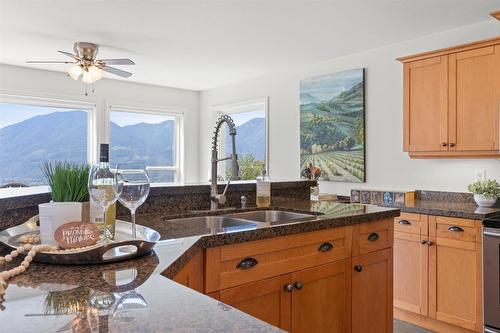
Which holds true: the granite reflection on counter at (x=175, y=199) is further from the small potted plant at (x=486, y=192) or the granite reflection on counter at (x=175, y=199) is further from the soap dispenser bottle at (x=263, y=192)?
the small potted plant at (x=486, y=192)

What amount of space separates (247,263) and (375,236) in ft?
2.87

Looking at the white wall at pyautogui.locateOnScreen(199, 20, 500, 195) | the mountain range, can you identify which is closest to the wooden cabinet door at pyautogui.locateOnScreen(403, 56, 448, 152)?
the white wall at pyautogui.locateOnScreen(199, 20, 500, 195)

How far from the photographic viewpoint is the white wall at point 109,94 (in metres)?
5.03

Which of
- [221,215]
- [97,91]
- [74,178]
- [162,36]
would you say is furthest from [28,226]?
[97,91]

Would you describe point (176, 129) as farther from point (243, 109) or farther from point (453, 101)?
point (453, 101)

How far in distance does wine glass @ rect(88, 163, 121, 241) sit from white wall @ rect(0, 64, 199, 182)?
14.7 ft

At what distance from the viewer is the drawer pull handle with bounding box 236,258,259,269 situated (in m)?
1.57

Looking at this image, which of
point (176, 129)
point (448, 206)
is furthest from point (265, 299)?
point (176, 129)

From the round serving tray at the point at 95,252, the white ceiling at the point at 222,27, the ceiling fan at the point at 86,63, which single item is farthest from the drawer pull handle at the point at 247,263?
the ceiling fan at the point at 86,63

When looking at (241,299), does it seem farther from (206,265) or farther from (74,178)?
(74,178)

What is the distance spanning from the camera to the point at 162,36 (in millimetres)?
3834

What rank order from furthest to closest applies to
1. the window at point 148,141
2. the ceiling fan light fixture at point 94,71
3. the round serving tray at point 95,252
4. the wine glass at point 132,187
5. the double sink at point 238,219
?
the window at point 148,141, the ceiling fan light fixture at point 94,71, the double sink at point 238,219, the wine glass at point 132,187, the round serving tray at point 95,252

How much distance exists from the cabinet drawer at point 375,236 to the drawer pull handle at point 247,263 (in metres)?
0.69

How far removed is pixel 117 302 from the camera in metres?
0.79
